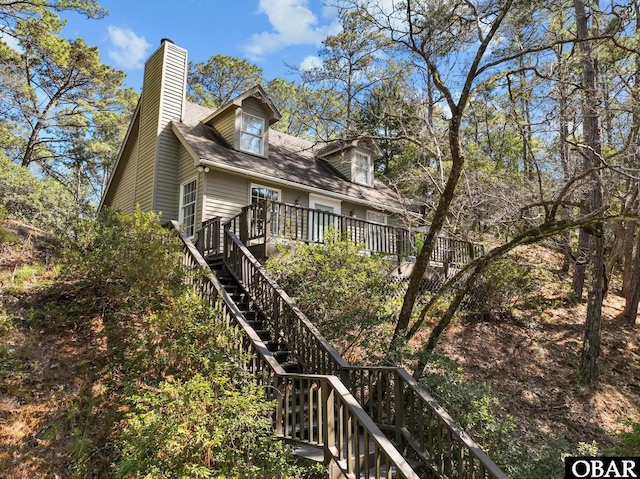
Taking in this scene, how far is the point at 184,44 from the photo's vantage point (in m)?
13.0

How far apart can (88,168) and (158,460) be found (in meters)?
25.1

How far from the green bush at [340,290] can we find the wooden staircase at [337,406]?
0.56m

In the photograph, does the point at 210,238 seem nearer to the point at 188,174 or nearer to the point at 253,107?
the point at 188,174

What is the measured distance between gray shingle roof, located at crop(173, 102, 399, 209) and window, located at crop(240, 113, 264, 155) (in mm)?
306

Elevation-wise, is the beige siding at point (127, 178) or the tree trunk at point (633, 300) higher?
the beige siding at point (127, 178)

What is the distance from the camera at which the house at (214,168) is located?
10859 millimetres

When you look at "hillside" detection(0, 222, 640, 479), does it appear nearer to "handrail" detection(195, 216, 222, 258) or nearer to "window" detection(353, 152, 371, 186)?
"handrail" detection(195, 216, 222, 258)

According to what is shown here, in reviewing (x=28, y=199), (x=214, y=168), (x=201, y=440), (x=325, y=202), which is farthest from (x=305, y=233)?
(x=28, y=199)

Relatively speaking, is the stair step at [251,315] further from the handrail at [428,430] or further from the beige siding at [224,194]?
the beige siding at [224,194]

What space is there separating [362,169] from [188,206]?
7.78m

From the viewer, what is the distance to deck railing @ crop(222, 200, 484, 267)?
336 inches

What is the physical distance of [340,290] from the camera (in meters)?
6.53

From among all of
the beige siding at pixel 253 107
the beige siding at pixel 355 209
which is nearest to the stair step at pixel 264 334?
the beige siding at pixel 253 107

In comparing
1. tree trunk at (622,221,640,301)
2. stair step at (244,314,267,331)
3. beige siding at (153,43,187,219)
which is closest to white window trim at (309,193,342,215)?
beige siding at (153,43,187,219)
